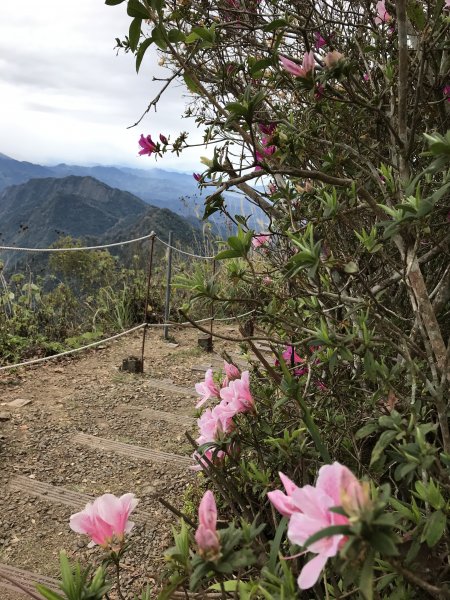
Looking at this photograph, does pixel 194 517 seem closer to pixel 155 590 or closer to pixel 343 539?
pixel 155 590

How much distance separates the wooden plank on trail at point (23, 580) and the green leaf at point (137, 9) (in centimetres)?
173

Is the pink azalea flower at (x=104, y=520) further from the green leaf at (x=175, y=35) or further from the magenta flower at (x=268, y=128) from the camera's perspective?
the magenta flower at (x=268, y=128)

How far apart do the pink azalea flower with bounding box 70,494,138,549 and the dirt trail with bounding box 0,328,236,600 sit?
3.16 ft

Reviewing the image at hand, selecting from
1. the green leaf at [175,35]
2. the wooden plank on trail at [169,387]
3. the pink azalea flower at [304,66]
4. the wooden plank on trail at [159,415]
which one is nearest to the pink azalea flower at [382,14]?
the pink azalea flower at [304,66]

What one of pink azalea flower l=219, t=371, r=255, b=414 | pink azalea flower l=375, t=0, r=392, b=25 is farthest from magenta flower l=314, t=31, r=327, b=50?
pink azalea flower l=219, t=371, r=255, b=414

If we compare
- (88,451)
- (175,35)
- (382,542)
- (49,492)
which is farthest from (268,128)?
(88,451)

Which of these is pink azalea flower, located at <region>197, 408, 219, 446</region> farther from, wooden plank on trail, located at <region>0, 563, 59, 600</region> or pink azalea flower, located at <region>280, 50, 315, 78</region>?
wooden plank on trail, located at <region>0, 563, 59, 600</region>

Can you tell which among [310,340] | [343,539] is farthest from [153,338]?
[343,539]

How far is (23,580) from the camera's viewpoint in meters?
1.72

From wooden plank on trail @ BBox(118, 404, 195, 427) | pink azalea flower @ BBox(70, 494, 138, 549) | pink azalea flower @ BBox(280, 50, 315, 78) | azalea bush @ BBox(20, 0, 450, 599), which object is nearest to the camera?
azalea bush @ BBox(20, 0, 450, 599)

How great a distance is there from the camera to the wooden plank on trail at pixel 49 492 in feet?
7.27

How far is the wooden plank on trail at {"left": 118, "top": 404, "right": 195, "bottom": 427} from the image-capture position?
3.07 metres

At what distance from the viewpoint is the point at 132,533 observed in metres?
1.94

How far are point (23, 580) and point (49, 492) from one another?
0.58 m
